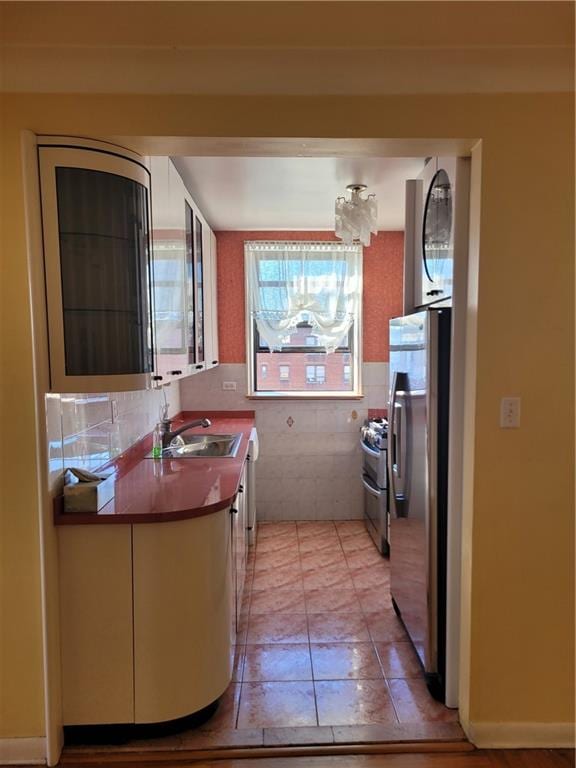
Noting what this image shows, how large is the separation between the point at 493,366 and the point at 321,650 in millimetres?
1650

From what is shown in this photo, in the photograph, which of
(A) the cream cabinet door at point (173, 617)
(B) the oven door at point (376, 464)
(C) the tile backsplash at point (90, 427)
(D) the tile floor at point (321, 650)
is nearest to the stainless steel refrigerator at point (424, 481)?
(D) the tile floor at point (321, 650)

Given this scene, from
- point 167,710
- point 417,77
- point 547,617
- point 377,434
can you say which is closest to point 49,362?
point 167,710

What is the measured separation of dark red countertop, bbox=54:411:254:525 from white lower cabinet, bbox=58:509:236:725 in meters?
0.04

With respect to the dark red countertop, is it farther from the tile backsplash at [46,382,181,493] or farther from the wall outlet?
the wall outlet

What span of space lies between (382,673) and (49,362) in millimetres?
1989

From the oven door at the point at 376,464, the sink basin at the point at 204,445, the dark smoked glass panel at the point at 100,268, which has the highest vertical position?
the dark smoked glass panel at the point at 100,268

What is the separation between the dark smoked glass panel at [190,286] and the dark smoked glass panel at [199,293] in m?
0.14

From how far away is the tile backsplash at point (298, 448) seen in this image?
13.9 feet

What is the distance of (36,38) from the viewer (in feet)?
4.91

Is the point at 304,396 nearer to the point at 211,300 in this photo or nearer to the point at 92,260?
the point at 211,300

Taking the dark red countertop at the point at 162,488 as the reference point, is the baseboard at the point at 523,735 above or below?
below

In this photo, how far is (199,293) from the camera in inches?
126

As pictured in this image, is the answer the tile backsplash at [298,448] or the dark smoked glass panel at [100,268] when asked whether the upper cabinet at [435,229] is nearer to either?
the dark smoked glass panel at [100,268]

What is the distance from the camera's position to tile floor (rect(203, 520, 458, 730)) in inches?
76.4
